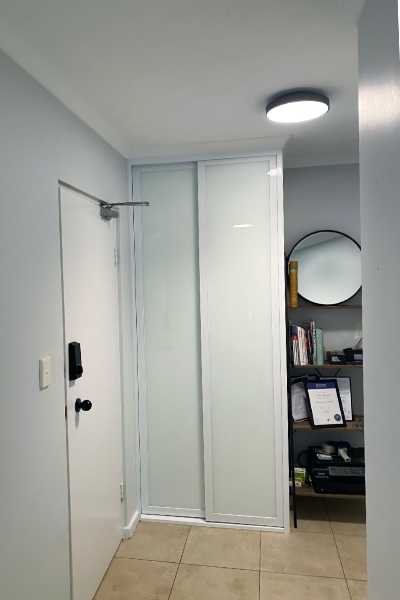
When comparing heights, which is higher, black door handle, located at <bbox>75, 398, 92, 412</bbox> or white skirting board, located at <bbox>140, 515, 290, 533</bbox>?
black door handle, located at <bbox>75, 398, 92, 412</bbox>

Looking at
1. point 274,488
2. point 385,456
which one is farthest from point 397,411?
point 274,488

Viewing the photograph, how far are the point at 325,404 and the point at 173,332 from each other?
1159 millimetres

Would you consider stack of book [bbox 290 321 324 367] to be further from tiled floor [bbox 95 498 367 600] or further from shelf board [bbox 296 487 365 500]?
tiled floor [bbox 95 498 367 600]

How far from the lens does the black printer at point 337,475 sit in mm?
2654

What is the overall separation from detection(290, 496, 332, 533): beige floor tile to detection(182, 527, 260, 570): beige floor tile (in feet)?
1.07

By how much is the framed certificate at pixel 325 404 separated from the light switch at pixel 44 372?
1832mm

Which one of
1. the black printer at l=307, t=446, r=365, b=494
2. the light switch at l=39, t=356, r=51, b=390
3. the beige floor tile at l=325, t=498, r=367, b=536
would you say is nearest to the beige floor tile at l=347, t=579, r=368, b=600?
the beige floor tile at l=325, t=498, r=367, b=536

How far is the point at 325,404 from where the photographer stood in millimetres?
2844

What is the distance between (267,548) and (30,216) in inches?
89.9

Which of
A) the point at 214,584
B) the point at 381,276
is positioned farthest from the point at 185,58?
the point at 214,584

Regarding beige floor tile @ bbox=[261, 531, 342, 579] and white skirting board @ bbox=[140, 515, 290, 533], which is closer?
beige floor tile @ bbox=[261, 531, 342, 579]

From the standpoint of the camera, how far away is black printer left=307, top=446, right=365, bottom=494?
2.65 meters

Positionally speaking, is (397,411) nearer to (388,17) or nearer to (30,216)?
(388,17)

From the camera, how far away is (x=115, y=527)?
2457mm
